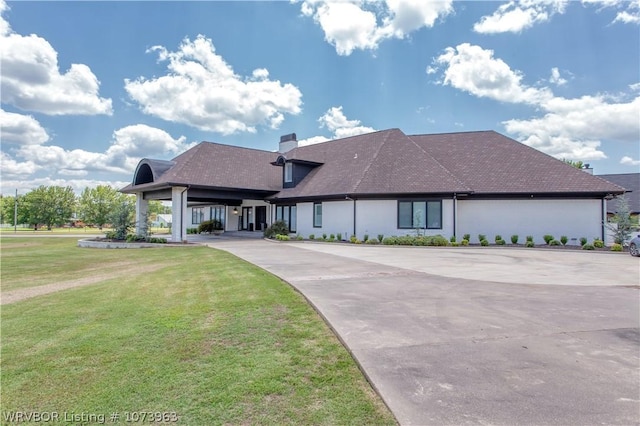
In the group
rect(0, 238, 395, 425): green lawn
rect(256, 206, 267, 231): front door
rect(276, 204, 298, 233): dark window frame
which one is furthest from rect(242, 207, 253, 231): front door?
rect(0, 238, 395, 425): green lawn

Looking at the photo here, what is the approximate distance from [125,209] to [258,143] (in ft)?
65.2

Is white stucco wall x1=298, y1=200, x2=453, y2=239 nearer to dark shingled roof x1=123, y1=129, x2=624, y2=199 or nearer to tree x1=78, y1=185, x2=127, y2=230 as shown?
dark shingled roof x1=123, y1=129, x2=624, y2=199

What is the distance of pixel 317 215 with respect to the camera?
24.3m

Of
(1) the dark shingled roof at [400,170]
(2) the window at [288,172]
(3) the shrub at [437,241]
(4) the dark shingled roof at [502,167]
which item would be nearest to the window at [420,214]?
(1) the dark shingled roof at [400,170]

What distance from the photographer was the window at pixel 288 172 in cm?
2678

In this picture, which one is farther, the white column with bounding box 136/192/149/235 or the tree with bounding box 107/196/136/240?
the white column with bounding box 136/192/149/235

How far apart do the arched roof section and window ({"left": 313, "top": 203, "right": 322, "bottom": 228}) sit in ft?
35.4

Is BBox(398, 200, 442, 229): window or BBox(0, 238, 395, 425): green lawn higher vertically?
BBox(398, 200, 442, 229): window

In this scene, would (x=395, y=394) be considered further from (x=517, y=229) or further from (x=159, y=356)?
(x=517, y=229)

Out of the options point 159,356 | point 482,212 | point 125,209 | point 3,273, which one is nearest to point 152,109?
point 125,209

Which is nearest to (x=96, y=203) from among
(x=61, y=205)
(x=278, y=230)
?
(x=61, y=205)

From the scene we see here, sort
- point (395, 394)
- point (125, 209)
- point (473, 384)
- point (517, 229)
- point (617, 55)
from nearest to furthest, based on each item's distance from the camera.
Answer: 1. point (395, 394)
2. point (473, 384)
3. point (617, 55)
4. point (517, 229)
5. point (125, 209)

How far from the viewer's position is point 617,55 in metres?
17.2

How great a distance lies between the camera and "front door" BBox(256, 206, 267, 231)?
29917mm
